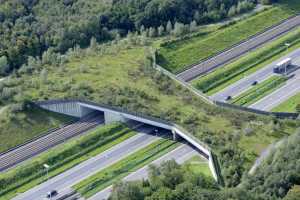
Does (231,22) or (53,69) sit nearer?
(53,69)

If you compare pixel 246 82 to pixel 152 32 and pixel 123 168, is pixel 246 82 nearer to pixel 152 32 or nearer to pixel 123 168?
pixel 152 32

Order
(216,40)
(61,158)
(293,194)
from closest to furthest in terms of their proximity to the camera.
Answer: (293,194)
(61,158)
(216,40)

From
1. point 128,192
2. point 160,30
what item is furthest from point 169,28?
point 128,192

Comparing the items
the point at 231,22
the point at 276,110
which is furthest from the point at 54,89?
the point at 231,22

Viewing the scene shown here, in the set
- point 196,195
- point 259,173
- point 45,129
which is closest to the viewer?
point 196,195

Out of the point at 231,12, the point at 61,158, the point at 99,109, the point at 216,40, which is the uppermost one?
the point at 231,12

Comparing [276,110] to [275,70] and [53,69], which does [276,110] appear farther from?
[53,69]
